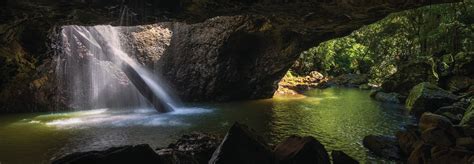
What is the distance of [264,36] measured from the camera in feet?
77.9

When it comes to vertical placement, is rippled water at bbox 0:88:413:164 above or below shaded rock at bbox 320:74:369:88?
below

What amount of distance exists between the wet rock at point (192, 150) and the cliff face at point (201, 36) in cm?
451

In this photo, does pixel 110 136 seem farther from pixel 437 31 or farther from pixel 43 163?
pixel 437 31

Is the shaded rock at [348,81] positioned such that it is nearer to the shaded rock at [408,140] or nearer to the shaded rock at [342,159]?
the shaded rock at [408,140]

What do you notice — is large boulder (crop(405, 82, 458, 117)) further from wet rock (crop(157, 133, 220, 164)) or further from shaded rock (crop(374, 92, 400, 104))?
wet rock (crop(157, 133, 220, 164))

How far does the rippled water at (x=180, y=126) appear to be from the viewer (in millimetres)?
11909

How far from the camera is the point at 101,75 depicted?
79.8 feet

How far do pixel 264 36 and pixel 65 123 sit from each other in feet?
38.9

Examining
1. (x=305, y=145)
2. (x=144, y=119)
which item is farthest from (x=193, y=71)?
(x=305, y=145)

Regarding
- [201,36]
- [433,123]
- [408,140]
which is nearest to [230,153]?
[408,140]

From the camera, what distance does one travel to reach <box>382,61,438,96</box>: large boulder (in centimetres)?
2569

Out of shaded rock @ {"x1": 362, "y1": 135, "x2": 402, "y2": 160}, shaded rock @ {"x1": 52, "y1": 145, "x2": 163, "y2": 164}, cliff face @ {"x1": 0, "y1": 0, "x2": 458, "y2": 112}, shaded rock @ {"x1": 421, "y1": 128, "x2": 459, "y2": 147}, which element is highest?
cliff face @ {"x1": 0, "y1": 0, "x2": 458, "y2": 112}

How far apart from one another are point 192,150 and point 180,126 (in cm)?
607

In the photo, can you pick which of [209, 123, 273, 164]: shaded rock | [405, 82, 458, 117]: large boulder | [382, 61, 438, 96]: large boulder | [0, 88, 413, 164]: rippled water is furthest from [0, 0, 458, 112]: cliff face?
[382, 61, 438, 96]: large boulder
